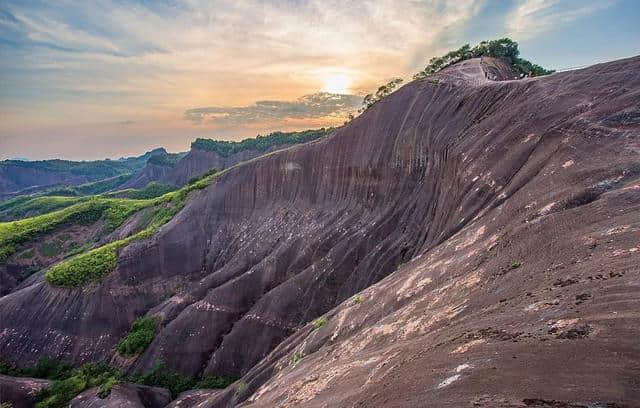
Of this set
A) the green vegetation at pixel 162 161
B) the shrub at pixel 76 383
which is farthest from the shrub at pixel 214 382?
the green vegetation at pixel 162 161

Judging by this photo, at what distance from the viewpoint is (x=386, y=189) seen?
2977 centimetres

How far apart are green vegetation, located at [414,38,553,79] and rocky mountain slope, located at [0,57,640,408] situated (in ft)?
14.9

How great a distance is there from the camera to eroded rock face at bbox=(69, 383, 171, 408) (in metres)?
25.4

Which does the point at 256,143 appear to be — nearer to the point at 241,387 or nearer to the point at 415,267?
the point at 241,387

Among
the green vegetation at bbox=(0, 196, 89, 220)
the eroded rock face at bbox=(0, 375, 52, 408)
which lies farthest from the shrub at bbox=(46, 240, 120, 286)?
the green vegetation at bbox=(0, 196, 89, 220)

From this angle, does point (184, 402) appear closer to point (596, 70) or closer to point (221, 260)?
point (221, 260)

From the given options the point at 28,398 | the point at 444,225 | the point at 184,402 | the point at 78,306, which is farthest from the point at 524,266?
the point at 78,306

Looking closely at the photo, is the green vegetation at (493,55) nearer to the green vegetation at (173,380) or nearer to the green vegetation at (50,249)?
the green vegetation at (173,380)

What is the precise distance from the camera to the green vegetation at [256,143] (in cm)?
11674

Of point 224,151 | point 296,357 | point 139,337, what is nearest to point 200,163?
point 224,151

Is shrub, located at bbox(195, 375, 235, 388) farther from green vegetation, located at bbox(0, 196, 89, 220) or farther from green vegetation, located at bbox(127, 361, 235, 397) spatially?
green vegetation, located at bbox(0, 196, 89, 220)

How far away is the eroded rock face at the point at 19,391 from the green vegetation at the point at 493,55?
4517 centimetres

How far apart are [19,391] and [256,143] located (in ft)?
327

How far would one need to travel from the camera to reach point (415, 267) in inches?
626
